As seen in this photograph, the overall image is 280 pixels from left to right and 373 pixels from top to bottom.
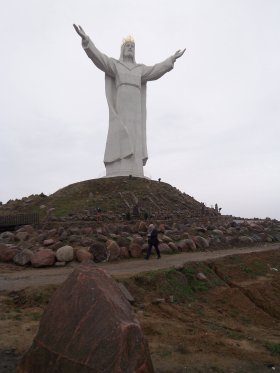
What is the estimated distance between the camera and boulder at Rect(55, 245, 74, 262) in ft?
42.8

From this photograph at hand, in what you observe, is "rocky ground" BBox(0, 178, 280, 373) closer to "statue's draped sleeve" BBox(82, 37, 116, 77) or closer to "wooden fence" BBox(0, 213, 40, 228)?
"wooden fence" BBox(0, 213, 40, 228)

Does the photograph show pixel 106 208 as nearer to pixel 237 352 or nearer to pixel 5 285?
pixel 5 285

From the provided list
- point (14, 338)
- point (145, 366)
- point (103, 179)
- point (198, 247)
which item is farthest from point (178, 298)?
point (103, 179)

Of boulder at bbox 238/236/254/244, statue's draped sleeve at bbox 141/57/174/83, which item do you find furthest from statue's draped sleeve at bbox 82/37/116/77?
boulder at bbox 238/236/254/244

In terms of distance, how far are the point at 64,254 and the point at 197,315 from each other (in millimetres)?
5450

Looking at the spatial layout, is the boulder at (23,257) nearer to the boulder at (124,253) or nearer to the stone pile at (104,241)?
the stone pile at (104,241)

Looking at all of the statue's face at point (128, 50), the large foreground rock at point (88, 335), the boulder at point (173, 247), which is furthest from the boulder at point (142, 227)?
the statue's face at point (128, 50)

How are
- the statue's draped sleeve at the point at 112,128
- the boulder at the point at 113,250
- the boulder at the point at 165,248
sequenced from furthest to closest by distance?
the statue's draped sleeve at the point at 112,128
the boulder at the point at 165,248
the boulder at the point at 113,250

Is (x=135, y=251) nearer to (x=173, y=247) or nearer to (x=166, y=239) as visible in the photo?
(x=173, y=247)

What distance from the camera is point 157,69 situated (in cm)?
3353

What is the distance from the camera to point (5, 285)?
10.2 m

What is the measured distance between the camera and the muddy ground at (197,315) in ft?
20.2

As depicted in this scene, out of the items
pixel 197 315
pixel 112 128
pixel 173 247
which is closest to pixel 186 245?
pixel 173 247

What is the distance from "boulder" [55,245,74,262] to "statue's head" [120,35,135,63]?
23.3 metres
